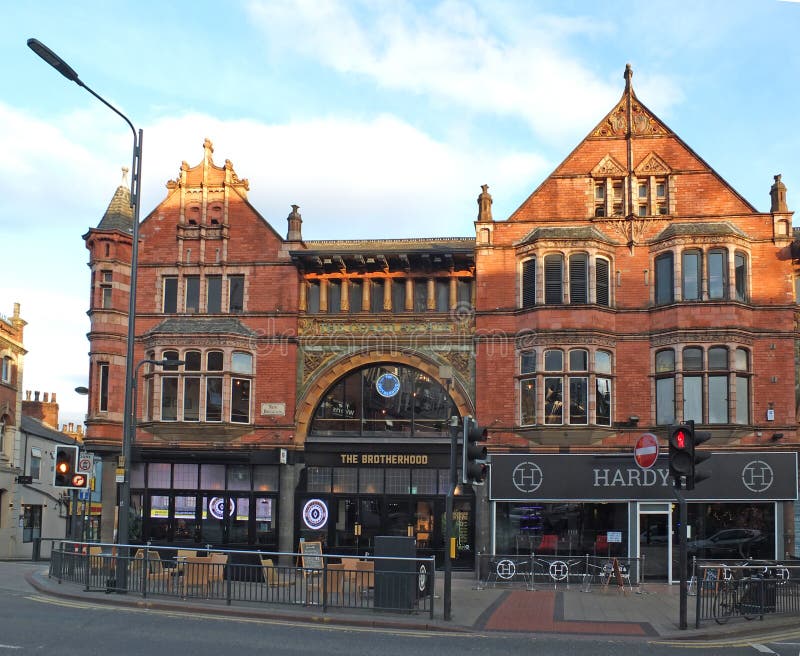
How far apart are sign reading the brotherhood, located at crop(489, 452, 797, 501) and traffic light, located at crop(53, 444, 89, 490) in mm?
12334

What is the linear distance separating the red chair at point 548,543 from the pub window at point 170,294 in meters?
14.0

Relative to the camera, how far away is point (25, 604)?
18.4m

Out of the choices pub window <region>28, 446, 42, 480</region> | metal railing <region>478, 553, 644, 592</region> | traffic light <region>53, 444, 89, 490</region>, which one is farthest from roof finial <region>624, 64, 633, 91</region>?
pub window <region>28, 446, 42, 480</region>

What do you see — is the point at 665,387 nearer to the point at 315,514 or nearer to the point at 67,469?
the point at 315,514

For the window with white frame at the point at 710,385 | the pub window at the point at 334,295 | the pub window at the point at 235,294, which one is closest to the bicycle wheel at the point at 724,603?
the window with white frame at the point at 710,385

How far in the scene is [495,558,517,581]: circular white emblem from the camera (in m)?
26.9

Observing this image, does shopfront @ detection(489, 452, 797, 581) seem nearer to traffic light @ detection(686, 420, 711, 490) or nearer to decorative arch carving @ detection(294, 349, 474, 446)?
decorative arch carving @ detection(294, 349, 474, 446)

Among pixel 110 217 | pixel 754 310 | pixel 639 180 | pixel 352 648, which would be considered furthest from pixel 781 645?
pixel 110 217

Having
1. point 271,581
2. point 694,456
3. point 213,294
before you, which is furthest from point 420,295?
point 694,456

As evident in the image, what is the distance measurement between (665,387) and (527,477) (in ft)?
16.4

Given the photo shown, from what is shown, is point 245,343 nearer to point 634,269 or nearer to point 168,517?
point 168,517

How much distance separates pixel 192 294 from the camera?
105ft

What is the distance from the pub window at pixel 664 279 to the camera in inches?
1156

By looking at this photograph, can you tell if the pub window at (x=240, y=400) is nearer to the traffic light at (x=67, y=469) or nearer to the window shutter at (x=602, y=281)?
the traffic light at (x=67, y=469)
